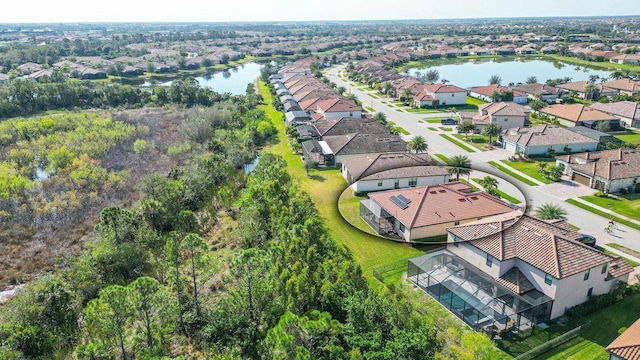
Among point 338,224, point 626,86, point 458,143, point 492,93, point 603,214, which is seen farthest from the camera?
point 492,93

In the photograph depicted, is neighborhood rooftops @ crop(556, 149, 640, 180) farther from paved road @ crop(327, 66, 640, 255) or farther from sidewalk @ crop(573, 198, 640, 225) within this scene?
sidewalk @ crop(573, 198, 640, 225)

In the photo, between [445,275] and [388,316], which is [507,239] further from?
[388,316]

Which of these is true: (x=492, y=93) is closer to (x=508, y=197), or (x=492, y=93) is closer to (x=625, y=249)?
(x=508, y=197)

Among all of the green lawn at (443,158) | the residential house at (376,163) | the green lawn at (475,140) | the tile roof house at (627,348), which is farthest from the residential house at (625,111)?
the tile roof house at (627,348)

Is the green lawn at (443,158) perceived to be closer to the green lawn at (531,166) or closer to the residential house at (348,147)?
the residential house at (348,147)

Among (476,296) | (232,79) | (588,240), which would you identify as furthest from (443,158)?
(232,79)

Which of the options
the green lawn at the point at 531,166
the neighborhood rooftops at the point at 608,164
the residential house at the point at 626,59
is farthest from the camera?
the residential house at the point at 626,59

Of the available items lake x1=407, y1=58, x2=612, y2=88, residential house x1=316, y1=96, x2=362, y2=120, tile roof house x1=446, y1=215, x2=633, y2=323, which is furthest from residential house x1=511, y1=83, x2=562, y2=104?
tile roof house x1=446, y1=215, x2=633, y2=323
